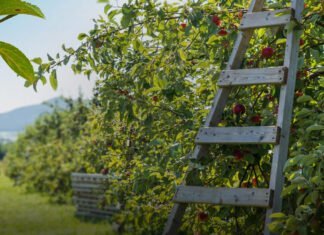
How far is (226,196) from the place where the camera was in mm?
3359

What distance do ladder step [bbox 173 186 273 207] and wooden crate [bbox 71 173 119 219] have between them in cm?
453

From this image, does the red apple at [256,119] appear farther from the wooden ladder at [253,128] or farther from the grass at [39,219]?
the grass at [39,219]

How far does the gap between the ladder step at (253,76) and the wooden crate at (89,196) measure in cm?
467

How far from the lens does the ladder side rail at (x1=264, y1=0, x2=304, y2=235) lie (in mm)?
3221

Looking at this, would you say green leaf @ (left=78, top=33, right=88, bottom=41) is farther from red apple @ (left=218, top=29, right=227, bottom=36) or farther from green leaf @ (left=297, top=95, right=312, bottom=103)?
green leaf @ (left=297, top=95, right=312, bottom=103)

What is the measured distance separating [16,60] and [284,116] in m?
2.65

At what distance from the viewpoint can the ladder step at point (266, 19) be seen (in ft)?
11.3

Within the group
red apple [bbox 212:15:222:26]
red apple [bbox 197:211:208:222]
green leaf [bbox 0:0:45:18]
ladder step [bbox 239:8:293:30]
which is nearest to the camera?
green leaf [bbox 0:0:45:18]

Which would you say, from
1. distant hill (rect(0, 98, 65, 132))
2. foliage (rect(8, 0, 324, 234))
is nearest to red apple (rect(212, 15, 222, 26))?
foliage (rect(8, 0, 324, 234))

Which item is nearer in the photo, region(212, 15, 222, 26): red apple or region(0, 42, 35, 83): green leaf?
region(0, 42, 35, 83): green leaf

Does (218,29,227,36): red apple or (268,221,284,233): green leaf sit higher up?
(218,29,227,36): red apple

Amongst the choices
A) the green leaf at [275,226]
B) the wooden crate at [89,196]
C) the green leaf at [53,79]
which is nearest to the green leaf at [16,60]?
the green leaf at [275,226]

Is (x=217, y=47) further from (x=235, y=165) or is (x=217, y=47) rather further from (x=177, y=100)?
(x=235, y=165)

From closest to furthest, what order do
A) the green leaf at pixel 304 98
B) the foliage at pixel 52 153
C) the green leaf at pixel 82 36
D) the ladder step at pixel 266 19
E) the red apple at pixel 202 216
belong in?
the green leaf at pixel 304 98 → the ladder step at pixel 266 19 → the red apple at pixel 202 216 → the green leaf at pixel 82 36 → the foliage at pixel 52 153
